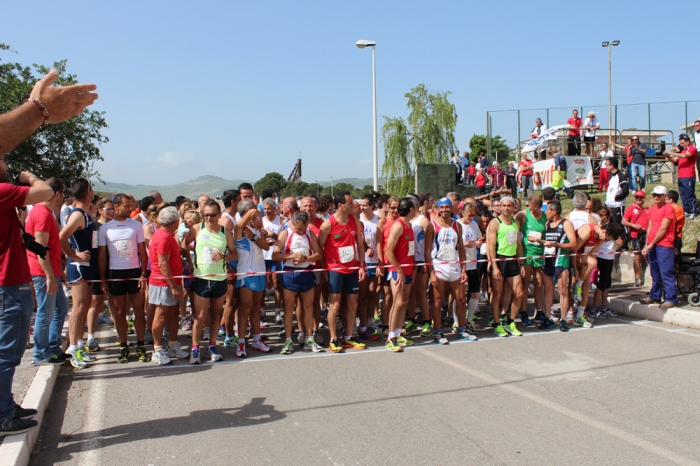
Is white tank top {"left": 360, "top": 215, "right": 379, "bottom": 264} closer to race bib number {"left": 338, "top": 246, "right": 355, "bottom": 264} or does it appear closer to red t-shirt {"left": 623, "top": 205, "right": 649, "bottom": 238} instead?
race bib number {"left": 338, "top": 246, "right": 355, "bottom": 264}

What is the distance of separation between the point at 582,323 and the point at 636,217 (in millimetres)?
3739

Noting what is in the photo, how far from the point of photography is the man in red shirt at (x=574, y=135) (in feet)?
63.2

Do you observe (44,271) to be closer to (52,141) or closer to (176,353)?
(176,353)

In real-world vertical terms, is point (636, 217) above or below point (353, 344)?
above

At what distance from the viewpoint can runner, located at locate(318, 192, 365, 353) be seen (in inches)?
295

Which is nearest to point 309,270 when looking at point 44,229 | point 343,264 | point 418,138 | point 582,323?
point 343,264

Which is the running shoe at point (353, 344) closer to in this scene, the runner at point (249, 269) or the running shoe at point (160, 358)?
the runner at point (249, 269)

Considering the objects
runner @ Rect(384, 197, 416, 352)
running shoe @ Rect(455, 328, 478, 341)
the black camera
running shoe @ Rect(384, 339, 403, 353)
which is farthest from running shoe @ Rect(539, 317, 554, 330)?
the black camera

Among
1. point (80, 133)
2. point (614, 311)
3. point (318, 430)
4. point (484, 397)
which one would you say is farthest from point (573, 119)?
point (80, 133)

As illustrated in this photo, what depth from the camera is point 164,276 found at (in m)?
6.59

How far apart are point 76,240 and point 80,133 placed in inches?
920

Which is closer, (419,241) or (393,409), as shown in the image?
(393,409)

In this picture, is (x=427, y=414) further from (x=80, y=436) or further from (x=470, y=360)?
(x=80, y=436)

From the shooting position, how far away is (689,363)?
6352 millimetres
